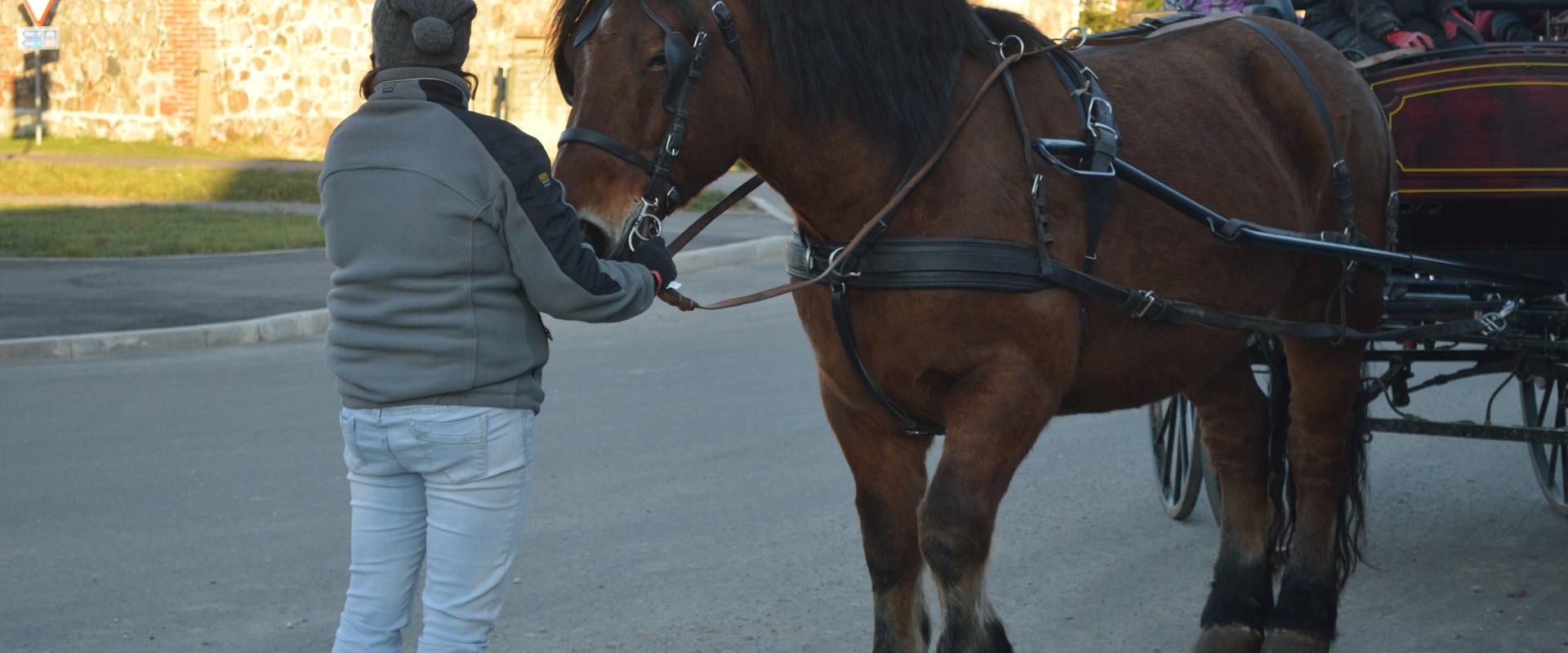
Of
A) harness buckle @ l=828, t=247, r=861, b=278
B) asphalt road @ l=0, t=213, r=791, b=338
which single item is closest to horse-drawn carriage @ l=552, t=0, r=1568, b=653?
harness buckle @ l=828, t=247, r=861, b=278

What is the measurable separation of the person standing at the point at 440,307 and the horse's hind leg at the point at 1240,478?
228 centimetres

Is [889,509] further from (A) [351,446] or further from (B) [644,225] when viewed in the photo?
(A) [351,446]

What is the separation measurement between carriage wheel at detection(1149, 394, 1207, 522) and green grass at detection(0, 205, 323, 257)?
357 inches

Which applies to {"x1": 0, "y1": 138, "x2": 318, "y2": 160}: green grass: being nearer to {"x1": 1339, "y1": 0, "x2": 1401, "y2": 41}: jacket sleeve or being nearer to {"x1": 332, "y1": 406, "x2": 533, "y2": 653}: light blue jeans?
{"x1": 1339, "y1": 0, "x2": 1401, "y2": 41}: jacket sleeve

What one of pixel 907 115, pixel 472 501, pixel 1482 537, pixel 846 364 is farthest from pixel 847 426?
pixel 1482 537

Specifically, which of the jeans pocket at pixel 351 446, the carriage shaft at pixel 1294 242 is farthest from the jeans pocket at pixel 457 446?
the carriage shaft at pixel 1294 242

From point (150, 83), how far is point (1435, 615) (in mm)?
22473

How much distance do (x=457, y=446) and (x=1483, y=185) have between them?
325cm

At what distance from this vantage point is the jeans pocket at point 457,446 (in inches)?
122

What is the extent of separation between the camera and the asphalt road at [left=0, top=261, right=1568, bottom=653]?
16.0ft

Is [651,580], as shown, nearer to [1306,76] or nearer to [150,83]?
[1306,76]

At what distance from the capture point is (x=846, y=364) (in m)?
3.60

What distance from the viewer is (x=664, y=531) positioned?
596 centimetres

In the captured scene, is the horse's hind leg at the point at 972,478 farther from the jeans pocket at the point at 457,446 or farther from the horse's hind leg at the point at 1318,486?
A: the horse's hind leg at the point at 1318,486
